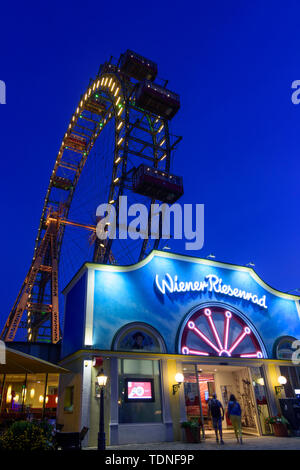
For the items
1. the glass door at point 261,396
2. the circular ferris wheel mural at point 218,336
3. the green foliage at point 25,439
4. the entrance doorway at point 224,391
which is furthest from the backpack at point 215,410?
the green foliage at point 25,439

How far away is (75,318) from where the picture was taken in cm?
1627

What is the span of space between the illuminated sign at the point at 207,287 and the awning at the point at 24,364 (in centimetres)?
587

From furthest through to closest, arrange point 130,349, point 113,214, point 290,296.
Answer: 1. point 113,214
2. point 290,296
3. point 130,349

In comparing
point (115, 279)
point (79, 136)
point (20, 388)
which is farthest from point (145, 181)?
point (20, 388)

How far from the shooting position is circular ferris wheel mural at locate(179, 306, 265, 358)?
16.4 m

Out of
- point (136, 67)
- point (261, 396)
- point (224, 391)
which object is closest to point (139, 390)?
point (261, 396)

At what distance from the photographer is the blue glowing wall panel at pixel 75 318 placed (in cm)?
1512

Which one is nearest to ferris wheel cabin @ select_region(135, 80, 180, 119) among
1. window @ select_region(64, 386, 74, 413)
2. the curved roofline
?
the curved roofline

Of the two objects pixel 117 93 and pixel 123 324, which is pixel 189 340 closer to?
pixel 123 324

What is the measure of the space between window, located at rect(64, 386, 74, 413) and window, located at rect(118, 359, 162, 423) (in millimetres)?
2223

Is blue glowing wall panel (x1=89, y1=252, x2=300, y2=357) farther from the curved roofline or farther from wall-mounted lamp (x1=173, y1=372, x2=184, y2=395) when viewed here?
wall-mounted lamp (x1=173, y1=372, x2=184, y2=395)

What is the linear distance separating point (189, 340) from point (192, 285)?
2.74m

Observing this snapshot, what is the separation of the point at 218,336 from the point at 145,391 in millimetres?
4777

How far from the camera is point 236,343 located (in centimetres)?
1739
